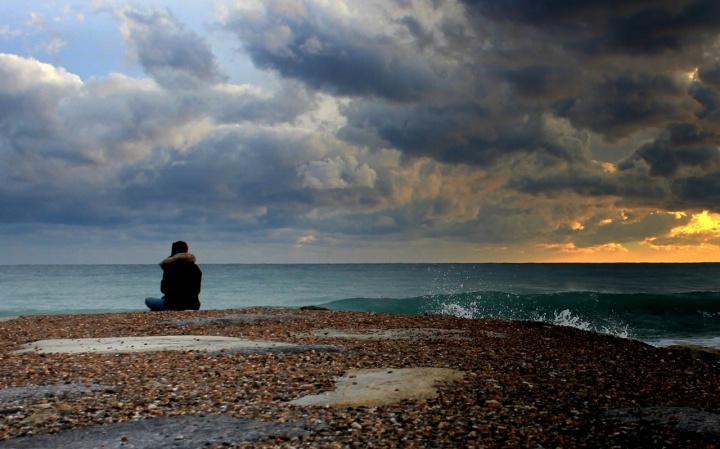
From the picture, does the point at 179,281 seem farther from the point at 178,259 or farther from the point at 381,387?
the point at 381,387

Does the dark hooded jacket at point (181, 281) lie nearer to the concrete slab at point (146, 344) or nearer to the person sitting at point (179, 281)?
the person sitting at point (179, 281)

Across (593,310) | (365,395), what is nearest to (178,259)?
(365,395)

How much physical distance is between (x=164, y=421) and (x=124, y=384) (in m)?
2.14

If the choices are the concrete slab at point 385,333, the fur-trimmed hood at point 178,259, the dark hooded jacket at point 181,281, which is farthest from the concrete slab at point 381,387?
the dark hooded jacket at point 181,281

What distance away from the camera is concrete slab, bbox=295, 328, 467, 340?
1347cm

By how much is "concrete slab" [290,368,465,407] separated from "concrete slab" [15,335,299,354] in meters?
3.23

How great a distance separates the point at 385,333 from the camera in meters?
14.1

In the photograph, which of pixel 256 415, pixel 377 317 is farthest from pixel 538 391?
pixel 377 317

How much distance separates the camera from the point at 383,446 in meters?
5.52

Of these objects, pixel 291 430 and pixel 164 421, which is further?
pixel 164 421

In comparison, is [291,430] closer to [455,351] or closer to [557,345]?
[455,351]

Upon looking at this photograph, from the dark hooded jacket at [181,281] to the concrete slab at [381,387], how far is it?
34.8ft

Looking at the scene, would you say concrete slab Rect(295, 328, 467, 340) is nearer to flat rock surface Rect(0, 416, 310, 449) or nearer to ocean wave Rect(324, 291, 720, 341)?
flat rock surface Rect(0, 416, 310, 449)

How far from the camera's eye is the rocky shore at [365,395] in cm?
589
